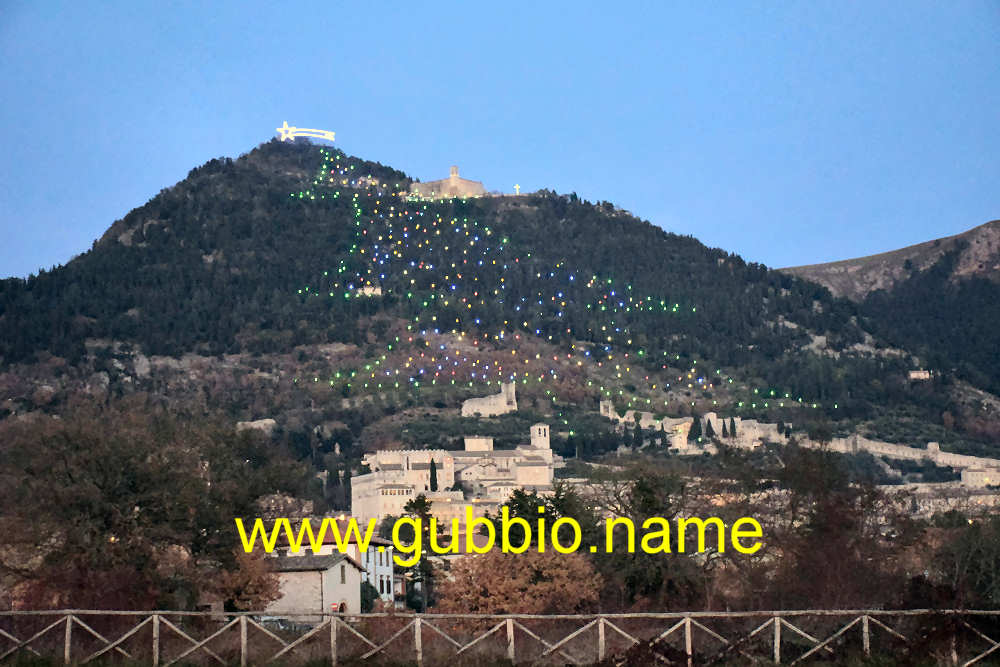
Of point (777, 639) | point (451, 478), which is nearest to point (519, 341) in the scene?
point (451, 478)

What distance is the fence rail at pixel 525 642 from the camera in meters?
25.1

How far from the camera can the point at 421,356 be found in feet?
591

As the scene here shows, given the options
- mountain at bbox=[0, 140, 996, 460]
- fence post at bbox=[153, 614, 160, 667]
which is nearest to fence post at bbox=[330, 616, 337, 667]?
fence post at bbox=[153, 614, 160, 667]

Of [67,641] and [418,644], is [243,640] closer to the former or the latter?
[418,644]

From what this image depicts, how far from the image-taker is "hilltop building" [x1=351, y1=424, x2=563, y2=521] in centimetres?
12025

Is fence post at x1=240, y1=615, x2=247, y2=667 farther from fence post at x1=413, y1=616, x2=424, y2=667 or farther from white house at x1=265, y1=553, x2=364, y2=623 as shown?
white house at x1=265, y1=553, x2=364, y2=623

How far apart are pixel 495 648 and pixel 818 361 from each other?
6589 inches

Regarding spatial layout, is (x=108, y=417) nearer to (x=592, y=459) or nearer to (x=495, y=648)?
(x=495, y=648)

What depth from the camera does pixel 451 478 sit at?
13150 centimetres

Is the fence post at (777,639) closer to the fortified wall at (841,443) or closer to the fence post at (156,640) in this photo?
the fence post at (156,640)

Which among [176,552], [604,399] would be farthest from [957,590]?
[604,399]

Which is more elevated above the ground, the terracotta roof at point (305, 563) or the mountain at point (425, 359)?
the mountain at point (425, 359)

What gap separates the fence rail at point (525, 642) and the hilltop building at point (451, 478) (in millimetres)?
84000

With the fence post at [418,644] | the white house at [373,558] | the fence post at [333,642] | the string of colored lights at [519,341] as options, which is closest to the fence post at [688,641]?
the fence post at [418,644]
